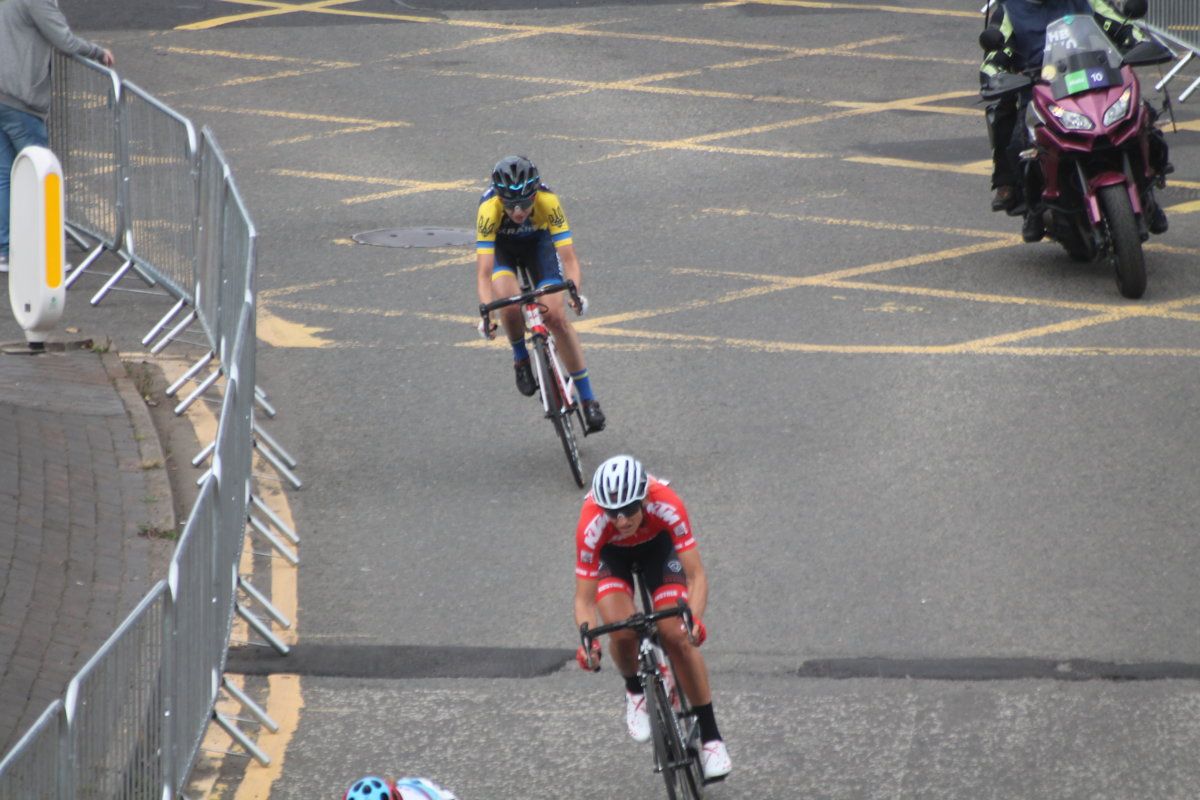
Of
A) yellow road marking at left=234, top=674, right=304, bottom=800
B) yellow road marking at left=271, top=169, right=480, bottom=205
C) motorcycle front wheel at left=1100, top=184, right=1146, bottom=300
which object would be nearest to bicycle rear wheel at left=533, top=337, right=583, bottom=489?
yellow road marking at left=234, top=674, right=304, bottom=800

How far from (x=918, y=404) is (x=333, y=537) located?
379 cm

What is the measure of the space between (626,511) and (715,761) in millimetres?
1062

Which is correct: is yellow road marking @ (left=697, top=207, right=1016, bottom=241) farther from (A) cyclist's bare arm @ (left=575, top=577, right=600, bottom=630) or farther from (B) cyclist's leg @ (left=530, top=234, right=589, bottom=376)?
(A) cyclist's bare arm @ (left=575, top=577, right=600, bottom=630)

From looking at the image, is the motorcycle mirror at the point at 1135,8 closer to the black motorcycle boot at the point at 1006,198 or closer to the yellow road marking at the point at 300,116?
the black motorcycle boot at the point at 1006,198

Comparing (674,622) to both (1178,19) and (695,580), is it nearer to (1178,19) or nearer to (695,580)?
(695,580)

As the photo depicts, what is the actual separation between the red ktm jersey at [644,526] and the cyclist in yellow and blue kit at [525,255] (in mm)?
3226

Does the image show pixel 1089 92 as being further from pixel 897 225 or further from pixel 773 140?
pixel 773 140

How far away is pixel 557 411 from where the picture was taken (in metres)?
10.5

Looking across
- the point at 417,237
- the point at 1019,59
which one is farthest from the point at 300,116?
the point at 1019,59

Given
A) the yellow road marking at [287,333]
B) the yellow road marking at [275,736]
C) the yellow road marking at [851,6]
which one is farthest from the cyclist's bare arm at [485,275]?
the yellow road marking at [851,6]

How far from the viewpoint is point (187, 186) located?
40.6 feet

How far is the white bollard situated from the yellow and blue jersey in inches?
113

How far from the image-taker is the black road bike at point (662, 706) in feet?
22.6

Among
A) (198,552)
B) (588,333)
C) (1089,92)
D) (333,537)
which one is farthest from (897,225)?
(198,552)
